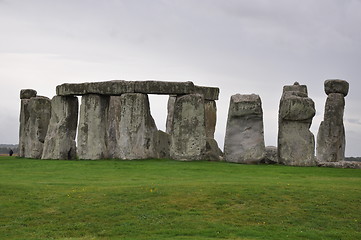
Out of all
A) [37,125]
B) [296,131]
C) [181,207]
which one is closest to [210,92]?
[296,131]

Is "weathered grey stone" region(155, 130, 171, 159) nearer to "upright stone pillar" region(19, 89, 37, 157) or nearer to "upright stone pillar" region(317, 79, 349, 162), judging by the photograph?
"upright stone pillar" region(19, 89, 37, 157)

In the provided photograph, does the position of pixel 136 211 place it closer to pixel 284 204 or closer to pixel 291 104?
pixel 284 204

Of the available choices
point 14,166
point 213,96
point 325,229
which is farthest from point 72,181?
point 213,96

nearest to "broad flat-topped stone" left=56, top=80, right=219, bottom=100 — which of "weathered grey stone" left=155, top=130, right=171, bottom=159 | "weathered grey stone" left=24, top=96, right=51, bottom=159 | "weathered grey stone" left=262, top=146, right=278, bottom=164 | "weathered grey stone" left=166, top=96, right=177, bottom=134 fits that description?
"weathered grey stone" left=155, top=130, right=171, bottom=159

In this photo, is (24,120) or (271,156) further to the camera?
(24,120)

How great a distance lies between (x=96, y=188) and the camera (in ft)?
75.2

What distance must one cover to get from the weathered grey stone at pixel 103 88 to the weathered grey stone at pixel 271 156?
749cm

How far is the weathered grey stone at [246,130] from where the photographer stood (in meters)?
33.2

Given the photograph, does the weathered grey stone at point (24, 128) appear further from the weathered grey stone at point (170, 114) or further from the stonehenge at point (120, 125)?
the weathered grey stone at point (170, 114)

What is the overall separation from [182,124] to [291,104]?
17.7 feet

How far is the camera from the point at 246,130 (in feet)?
109

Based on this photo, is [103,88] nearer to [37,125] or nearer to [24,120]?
[37,125]

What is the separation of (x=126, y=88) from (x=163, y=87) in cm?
193

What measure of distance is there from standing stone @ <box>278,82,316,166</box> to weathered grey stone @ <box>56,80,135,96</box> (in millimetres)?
7891
